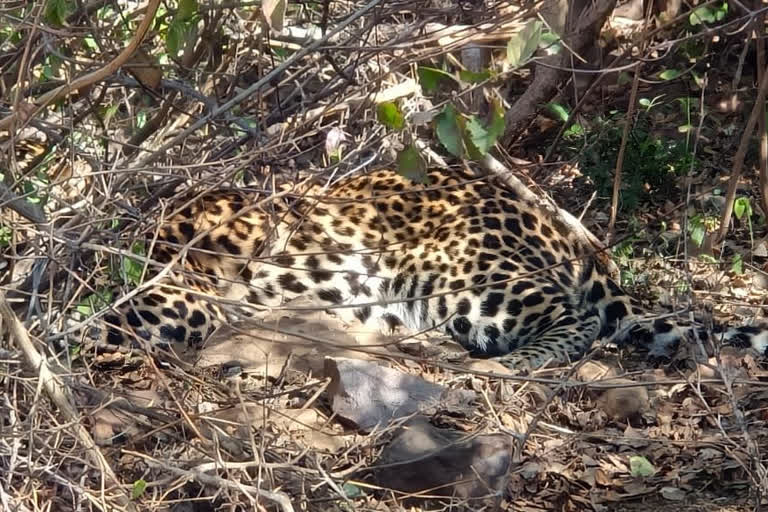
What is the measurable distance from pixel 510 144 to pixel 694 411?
300 cm

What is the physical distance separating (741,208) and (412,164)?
3.51 metres

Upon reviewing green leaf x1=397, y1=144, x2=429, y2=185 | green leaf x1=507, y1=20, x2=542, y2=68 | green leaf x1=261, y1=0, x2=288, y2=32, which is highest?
green leaf x1=261, y1=0, x2=288, y2=32

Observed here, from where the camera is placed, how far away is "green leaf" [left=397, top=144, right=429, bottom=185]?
3865 millimetres

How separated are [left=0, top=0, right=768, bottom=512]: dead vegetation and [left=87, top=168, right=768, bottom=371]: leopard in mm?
328

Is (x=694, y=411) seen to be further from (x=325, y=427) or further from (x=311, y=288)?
(x=311, y=288)

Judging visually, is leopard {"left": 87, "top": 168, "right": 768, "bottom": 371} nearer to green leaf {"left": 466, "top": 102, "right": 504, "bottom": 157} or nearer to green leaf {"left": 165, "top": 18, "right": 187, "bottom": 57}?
green leaf {"left": 165, "top": 18, "right": 187, "bottom": 57}

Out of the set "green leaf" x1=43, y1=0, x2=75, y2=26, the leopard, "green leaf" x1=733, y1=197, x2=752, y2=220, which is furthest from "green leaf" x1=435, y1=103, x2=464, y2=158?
"green leaf" x1=733, y1=197, x2=752, y2=220

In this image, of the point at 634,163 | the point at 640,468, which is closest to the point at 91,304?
the point at 640,468

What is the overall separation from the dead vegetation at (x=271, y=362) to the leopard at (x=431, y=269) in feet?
1.07

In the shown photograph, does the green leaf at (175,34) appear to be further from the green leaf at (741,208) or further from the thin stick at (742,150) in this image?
the green leaf at (741,208)

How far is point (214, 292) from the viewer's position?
6004 mm

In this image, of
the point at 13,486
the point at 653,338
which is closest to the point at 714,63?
the point at 653,338

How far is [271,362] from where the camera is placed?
17.6 ft

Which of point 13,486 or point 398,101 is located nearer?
point 13,486
